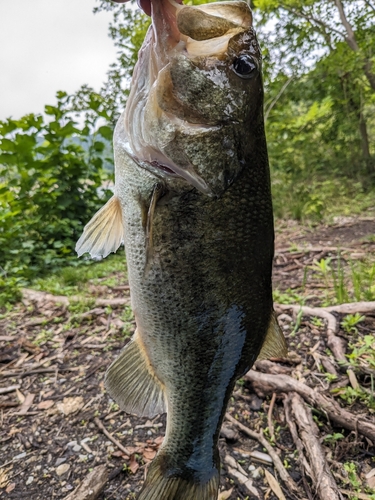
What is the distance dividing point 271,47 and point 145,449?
939 cm

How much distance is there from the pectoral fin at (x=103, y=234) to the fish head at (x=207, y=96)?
0.36 m

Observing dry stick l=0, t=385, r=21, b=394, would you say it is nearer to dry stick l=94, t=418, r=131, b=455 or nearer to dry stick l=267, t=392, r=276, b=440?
dry stick l=94, t=418, r=131, b=455

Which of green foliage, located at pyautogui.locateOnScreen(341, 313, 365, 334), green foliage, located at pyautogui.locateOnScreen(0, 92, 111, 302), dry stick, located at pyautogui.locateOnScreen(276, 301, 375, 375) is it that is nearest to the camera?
dry stick, located at pyautogui.locateOnScreen(276, 301, 375, 375)

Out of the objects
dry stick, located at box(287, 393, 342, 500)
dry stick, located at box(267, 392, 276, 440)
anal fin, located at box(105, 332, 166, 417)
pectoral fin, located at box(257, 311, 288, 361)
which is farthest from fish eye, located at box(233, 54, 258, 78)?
dry stick, located at box(267, 392, 276, 440)

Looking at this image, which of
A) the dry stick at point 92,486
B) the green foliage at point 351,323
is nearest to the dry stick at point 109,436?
the dry stick at point 92,486

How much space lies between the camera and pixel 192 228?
1.20 m

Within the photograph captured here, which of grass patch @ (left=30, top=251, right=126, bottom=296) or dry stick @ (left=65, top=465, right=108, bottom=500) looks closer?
dry stick @ (left=65, top=465, right=108, bottom=500)

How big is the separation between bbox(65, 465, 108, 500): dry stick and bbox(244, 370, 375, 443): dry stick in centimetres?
113

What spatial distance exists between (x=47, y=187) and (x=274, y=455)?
229 inches

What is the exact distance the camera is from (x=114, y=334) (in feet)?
11.5

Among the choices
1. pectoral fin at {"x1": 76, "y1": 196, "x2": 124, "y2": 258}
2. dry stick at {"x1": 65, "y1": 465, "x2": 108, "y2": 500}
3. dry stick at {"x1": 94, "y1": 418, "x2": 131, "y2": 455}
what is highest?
pectoral fin at {"x1": 76, "y1": 196, "x2": 124, "y2": 258}

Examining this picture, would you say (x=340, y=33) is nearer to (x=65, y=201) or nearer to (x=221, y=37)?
(x=65, y=201)

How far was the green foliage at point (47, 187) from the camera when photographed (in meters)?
6.10

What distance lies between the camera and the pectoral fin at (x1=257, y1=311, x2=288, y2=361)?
1417 millimetres
